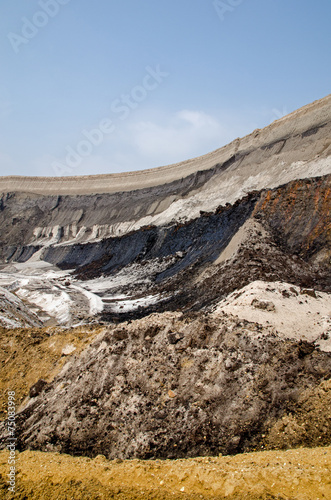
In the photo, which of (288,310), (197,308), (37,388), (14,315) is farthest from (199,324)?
(14,315)

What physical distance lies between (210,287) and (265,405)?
9.19m

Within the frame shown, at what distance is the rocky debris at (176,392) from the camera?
5488 millimetres

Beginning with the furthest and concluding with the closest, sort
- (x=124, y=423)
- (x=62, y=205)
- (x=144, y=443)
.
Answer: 1. (x=62, y=205)
2. (x=124, y=423)
3. (x=144, y=443)

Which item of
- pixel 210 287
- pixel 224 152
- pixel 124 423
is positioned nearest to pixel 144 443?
pixel 124 423

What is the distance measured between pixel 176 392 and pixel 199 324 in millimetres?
1564

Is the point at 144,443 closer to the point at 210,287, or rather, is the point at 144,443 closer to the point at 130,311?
the point at 210,287

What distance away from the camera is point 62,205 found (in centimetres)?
5166

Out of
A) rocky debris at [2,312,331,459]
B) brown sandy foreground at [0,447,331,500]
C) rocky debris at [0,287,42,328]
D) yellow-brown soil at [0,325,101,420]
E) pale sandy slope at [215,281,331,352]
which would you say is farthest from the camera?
rocky debris at [0,287,42,328]

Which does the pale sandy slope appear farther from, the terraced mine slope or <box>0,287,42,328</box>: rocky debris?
<box>0,287,42,328</box>: rocky debris

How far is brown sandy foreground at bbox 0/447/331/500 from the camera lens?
12.2 feet

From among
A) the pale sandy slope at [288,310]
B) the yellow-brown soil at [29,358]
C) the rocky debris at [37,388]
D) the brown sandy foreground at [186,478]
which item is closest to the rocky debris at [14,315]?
the yellow-brown soil at [29,358]

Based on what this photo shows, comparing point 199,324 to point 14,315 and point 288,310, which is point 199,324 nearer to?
point 288,310

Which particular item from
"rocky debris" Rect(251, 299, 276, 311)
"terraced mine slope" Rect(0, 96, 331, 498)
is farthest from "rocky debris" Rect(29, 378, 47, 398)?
"rocky debris" Rect(251, 299, 276, 311)

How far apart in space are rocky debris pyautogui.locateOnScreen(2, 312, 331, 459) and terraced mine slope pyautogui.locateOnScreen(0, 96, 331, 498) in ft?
0.07
